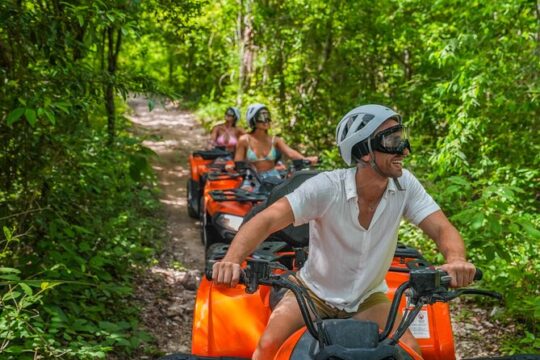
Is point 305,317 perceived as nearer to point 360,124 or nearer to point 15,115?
point 360,124

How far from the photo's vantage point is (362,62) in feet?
43.2

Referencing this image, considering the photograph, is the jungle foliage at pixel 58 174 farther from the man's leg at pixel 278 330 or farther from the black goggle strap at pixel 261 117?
the black goggle strap at pixel 261 117

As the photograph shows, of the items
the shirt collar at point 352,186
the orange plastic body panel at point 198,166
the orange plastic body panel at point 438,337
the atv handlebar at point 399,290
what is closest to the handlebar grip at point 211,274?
the atv handlebar at point 399,290

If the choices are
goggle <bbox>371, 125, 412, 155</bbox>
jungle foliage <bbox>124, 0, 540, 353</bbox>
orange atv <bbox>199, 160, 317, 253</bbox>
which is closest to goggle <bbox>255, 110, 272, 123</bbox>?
orange atv <bbox>199, 160, 317, 253</bbox>

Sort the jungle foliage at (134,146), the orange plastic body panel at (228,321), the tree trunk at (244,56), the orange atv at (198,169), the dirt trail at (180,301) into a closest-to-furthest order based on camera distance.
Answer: the orange plastic body panel at (228,321) → the jungle foliage at (134,146) → the dirt trail at (180,301) → the orange atv at (198,169) → the tree trunk at (244,56)

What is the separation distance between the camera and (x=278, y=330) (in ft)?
9.13

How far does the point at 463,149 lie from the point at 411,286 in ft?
18.7

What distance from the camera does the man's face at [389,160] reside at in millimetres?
2863

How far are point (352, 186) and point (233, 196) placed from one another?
330 centimetres

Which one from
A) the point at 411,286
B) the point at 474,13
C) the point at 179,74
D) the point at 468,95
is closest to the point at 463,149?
the point at 468,95

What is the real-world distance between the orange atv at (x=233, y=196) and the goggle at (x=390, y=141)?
10.6 ft

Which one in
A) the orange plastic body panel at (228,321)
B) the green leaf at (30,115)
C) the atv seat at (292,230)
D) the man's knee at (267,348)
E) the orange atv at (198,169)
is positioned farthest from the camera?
the orange atv at (198,169)

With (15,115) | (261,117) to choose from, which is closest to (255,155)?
(261,117)

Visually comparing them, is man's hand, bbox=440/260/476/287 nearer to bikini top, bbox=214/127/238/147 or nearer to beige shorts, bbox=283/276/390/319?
beige shorts, bbox=283/276/390/319
